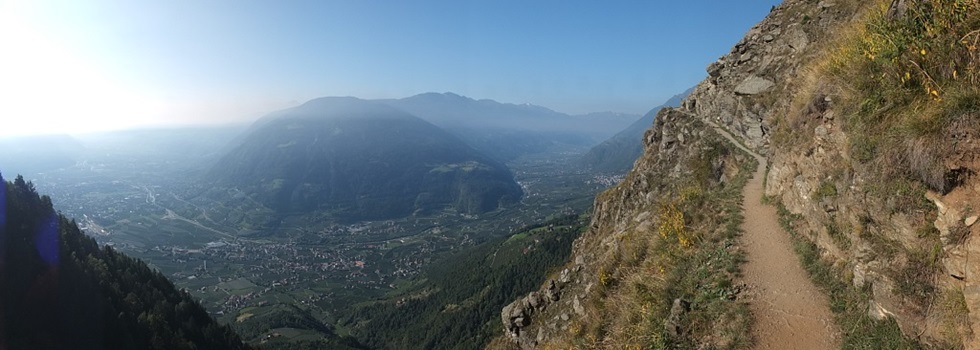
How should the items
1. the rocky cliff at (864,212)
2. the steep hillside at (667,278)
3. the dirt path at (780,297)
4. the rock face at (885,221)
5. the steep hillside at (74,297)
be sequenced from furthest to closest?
1. the steep hillside at (74,297)
2. the steep hillside at (667,278)
3. the dirt path at (780,297)
4. the rocky cliff at (864,212)
5. the rock face at (885,221)

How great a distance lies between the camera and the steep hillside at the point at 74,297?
62.4m

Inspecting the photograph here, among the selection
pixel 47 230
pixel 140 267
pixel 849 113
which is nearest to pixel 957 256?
pixel 849 113

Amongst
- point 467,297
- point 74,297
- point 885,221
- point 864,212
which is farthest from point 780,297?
point 467,297

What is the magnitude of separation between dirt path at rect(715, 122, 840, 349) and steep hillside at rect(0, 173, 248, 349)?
3255 inches

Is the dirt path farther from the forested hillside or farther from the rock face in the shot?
the forested hillside

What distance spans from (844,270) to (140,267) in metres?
119

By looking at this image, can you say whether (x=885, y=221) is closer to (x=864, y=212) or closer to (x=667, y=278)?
(x=864, y=212)

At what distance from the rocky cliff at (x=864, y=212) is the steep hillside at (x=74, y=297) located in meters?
77.7

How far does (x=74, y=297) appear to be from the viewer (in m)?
68.9

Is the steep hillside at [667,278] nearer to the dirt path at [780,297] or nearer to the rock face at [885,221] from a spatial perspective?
the dirt path at [780,297]

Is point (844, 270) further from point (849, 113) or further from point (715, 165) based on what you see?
point (715, 165)

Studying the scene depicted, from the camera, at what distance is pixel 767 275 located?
35.4ft

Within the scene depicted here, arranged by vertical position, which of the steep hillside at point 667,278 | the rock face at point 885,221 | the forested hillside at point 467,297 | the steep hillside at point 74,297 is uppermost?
the rock face at point 885,221

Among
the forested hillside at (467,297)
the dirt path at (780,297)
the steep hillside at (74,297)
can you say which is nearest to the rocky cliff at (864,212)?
the dirt path at (780,297)
